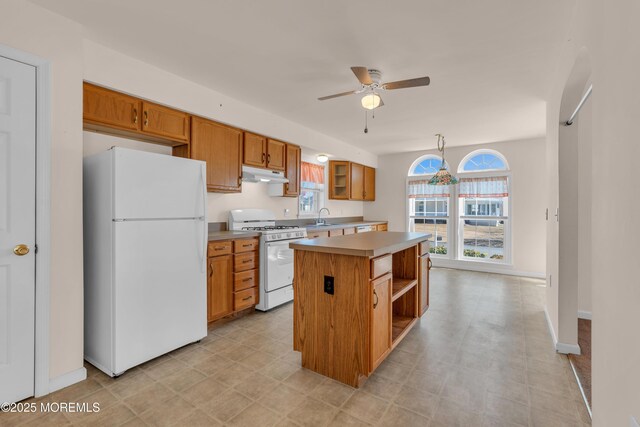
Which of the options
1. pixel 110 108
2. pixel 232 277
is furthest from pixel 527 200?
pixel 110 108

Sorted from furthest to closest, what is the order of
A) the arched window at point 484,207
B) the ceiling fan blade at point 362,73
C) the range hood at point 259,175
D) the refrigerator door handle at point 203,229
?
the arched window at point 484,207
the range hood at point 259,175
the refrigerator door handle at point 203,229
the ceiling fan blade at point 362,73

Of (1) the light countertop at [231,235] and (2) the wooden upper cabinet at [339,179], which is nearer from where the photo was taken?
(1) the light countertop at [231,235]

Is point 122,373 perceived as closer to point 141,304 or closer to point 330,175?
point 141,304

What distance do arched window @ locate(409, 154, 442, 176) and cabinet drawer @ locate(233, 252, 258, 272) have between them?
14.8 ft

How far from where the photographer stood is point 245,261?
11.3ft

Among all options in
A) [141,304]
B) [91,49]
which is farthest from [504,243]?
[91,49]

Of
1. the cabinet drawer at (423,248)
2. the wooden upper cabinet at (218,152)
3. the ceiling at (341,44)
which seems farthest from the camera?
the wooden upper cabinet at (218,152)

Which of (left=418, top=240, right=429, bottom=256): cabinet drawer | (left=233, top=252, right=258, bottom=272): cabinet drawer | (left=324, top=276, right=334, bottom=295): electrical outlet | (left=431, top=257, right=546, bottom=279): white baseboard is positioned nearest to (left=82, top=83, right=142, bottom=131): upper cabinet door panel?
(left=233, top=252, right=258, bottom=272): cabinet drawer

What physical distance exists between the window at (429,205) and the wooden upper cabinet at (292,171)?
10.2 ft

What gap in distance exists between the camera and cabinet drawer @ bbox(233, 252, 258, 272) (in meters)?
3.35

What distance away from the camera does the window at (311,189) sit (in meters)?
5.42

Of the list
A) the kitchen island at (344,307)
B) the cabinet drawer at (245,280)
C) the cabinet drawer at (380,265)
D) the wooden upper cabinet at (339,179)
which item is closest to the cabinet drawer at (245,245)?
the cabinet drawer at (245,280)

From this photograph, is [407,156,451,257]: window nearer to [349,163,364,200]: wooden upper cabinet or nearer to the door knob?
[349,163,364,200]: wooden upper cabinet

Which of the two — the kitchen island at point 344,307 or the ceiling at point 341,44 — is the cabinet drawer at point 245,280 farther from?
the ceiling at point 341,44
